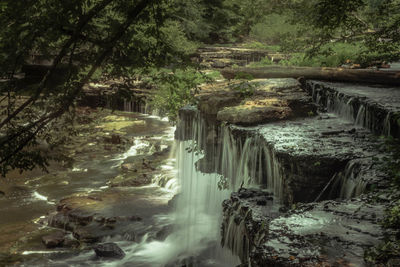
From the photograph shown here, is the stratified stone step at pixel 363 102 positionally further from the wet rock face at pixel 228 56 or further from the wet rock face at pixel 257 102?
the wet rock face at pixel 228 56

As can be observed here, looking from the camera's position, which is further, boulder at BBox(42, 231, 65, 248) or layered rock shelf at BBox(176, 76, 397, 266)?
boulder at BBox(42, 231, 65, 248)

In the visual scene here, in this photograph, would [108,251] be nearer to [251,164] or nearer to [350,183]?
[251,164]

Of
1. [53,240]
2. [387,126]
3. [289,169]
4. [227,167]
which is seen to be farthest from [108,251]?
[387,126]

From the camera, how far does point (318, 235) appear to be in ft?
18.9

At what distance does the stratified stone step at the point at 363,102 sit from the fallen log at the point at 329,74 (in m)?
0.30

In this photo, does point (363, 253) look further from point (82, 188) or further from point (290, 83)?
point (82, 188)

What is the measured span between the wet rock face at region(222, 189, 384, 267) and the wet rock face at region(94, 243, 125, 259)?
3.97 meters

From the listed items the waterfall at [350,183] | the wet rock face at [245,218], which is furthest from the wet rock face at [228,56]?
the waterfall at [350,183]

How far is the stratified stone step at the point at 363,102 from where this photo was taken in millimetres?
10078

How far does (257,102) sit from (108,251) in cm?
568

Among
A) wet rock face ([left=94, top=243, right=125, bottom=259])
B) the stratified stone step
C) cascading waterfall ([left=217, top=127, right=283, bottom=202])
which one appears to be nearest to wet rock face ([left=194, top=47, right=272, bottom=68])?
the stratified stone step

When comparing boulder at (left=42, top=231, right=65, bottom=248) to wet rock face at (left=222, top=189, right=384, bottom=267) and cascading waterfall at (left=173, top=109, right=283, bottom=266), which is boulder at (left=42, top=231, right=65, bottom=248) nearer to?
cascading waterfall at (left=173, top=109, right=283, bottom=266)

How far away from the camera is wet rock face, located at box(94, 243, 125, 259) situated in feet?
34.4

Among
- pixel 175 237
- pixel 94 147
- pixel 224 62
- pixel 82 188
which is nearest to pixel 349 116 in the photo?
pixel 175 237
